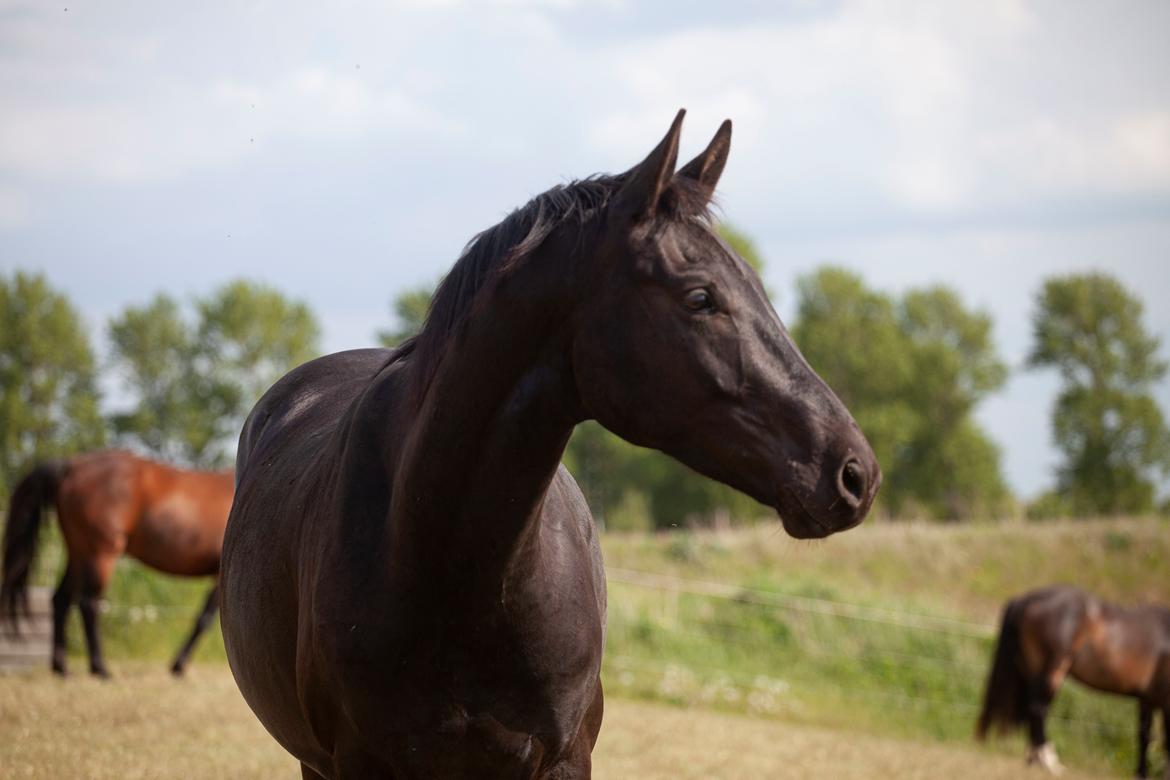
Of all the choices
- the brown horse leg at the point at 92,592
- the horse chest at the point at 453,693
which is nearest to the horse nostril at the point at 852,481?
the horse chest at the point at 453,693

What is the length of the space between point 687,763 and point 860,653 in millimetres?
6933

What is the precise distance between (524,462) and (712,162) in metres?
0.77

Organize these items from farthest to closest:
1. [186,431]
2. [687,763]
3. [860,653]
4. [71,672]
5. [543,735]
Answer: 1. [186,431]
2. [860,653]
3. [71,672]
4. [687,763]
5. [543,735]

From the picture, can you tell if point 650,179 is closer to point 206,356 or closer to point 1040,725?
point 1040,725

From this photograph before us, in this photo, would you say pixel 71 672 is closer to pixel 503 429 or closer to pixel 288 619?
pixel 288 619

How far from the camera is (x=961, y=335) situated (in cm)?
4791

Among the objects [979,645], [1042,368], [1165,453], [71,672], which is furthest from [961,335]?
[71,672]

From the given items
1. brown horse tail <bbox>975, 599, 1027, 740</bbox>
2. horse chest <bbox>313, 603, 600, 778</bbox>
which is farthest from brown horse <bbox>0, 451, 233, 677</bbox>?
horse chest <bbox>313, 603, 600, 778</bbox>

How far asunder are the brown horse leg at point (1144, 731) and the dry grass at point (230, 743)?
1221 mm

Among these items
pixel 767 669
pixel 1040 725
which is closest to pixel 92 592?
pixel 767 669

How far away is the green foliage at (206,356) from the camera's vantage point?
45031 millimetres

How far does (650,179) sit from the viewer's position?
7.33 feet

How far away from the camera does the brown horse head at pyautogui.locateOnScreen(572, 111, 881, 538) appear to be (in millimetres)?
2062

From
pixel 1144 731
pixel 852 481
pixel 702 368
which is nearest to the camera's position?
pixel 852 481
